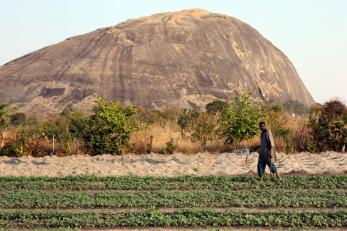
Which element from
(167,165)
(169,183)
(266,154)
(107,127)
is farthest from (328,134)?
(169,183)

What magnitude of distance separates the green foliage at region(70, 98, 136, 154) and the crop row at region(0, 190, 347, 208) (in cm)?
643

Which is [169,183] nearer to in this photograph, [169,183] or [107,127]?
[169,183]

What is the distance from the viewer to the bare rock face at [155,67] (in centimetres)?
7975

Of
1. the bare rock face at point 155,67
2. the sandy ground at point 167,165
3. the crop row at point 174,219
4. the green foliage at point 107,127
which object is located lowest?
the bare rock face at point 155,67

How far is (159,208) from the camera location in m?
11.4

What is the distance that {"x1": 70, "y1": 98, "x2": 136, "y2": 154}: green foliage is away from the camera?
2010 cm

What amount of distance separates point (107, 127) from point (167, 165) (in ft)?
10.4

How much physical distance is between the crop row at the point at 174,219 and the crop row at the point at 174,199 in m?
1.03

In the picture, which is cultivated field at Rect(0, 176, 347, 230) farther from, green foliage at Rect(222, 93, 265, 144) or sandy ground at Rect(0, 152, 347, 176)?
green foliage at Rect(222, 93, 265, 144)

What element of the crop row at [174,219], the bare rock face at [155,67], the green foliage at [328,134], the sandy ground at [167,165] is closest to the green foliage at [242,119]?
the sandy ground at [167,165]

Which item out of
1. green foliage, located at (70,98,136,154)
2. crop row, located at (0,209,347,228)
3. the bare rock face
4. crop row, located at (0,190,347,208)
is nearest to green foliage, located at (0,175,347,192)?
crop row, located at (0,190,347,208)

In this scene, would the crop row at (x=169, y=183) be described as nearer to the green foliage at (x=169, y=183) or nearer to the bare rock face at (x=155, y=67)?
the green foliage at (x=169, y=183)

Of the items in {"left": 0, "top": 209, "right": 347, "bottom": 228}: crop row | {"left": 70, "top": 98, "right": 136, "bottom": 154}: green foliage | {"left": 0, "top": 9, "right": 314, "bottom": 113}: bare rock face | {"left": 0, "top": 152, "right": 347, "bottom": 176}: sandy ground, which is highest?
{"left": 0, "top": 209, "right": 347, "bottom": 228}: crop row

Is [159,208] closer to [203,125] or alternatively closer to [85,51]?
[203,125]
